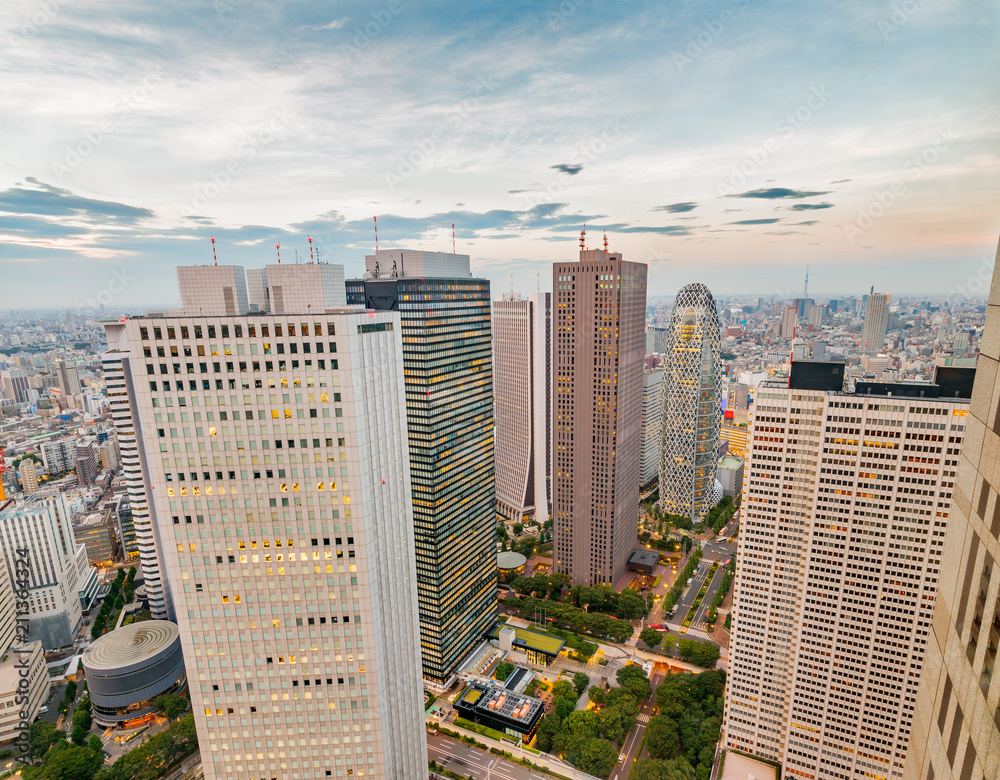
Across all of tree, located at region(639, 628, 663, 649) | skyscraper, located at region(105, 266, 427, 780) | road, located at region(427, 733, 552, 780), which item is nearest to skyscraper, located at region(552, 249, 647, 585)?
tree, located at region(639, 628, 663, 649)

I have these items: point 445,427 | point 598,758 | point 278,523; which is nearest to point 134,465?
point 445,427

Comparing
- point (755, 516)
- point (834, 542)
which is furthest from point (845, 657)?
point (755, 516)

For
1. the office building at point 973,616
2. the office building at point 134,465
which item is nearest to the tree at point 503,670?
the office building at point 134,465

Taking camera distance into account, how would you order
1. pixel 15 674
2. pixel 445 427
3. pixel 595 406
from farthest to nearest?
pixel 595 406 → pixel 445 427 → pixel 15 674


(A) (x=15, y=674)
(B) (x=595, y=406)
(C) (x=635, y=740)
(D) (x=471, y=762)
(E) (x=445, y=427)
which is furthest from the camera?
(B) (x=595, y=406)

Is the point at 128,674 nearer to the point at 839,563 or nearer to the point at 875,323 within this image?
the point at 839,563

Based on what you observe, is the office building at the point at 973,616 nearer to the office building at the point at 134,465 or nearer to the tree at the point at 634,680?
the tree at the point at 634,680

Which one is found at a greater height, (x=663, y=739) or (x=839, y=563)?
(x=839, y=563)
